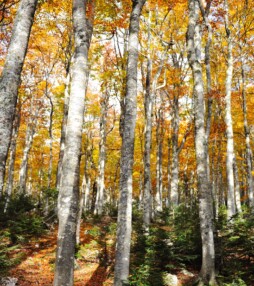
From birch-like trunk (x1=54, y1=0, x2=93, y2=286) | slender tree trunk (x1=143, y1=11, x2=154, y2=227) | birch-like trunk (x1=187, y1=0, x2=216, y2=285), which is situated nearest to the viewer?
birch-like trunk (x1=54, y1=0, x2=93, y2=286)

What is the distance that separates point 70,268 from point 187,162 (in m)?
24.4

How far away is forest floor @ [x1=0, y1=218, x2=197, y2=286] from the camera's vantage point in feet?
22.6

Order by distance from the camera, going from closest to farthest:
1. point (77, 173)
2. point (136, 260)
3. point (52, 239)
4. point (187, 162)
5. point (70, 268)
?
1. point (70, 268)
2. point (77, 173)
3. point (136, 260)
4. point (52, 239)
5. point (187, 162)

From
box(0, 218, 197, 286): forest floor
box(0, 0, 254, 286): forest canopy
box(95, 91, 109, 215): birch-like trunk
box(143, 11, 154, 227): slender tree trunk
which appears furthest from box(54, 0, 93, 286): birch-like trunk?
box(95, 91, 109, 215): birch-like trunk

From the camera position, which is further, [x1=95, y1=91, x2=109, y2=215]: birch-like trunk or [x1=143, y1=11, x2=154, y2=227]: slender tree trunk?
[x1=95, y1=91, x2=109, y2=215]: birch-like trunk

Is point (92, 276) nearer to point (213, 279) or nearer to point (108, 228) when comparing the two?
point (213, 279)

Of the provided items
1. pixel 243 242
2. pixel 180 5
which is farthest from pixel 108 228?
pixel 180 5

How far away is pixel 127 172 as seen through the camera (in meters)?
5.52

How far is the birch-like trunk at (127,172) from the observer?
5.00m

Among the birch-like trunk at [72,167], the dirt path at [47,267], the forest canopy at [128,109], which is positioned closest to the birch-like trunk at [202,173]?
the forest canopy at [128,109]

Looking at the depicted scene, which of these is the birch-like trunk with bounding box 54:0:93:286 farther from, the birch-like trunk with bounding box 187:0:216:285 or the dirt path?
the dirt path

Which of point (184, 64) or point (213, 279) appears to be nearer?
point (213, 279)

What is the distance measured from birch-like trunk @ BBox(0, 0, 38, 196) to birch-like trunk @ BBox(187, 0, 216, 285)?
4675 millimetres

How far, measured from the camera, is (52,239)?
34.1ft
